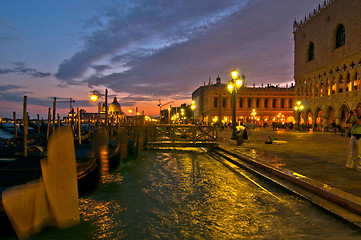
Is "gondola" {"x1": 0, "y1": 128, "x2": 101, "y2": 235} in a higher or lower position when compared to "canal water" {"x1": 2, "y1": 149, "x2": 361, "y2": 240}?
higher

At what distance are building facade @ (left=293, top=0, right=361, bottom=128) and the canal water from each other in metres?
31.0

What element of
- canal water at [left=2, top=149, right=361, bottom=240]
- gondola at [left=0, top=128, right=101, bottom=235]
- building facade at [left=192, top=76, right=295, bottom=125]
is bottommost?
canal water at [left=2, top=149, right=361, bottom=240]

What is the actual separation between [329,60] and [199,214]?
130 feet

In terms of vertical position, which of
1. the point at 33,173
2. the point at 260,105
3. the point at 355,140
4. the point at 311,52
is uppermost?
the point at 311,52

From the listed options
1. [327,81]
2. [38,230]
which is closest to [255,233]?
[38,230]

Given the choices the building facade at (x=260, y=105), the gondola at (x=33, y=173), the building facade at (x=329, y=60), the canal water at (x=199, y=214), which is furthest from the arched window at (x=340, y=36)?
the gondola at (x=33, y=173)

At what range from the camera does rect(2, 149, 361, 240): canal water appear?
10.6ft

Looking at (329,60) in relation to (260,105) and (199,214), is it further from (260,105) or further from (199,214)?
(199,214)

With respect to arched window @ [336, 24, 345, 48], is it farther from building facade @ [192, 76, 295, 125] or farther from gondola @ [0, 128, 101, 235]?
gondola @ [0, 128, 101, 235]

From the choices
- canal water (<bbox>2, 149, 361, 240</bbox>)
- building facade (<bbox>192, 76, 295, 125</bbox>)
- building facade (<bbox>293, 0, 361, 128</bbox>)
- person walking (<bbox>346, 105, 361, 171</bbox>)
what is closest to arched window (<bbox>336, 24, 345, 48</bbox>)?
building facade (<bbox>293, 0, 361, 128</bbox>)

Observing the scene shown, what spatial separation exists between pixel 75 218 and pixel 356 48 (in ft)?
120

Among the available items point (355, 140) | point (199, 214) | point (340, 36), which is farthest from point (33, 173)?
point (340, 36)

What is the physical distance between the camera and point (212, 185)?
19.0ft

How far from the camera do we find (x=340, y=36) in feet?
111
